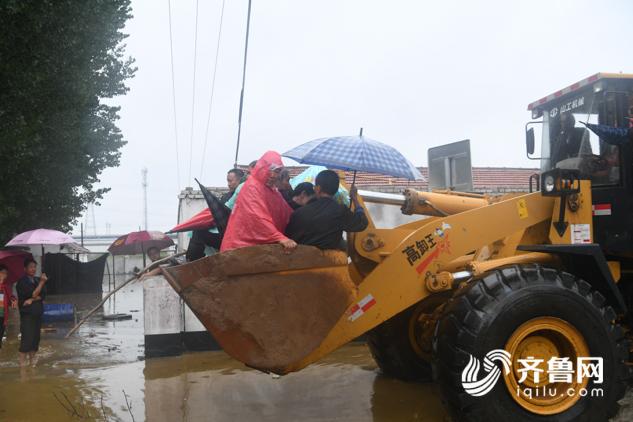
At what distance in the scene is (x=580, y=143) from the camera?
5758 millimetres

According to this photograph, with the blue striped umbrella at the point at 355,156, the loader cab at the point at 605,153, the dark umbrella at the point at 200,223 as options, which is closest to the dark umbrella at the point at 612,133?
the loader cab at the point at 605,153

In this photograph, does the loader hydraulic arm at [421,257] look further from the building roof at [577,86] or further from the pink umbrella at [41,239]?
the pink umbrella at [41,239]

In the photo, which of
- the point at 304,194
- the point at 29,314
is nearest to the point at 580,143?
the point at 304,194

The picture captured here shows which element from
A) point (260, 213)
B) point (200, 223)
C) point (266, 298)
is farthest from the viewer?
point (200, 223)

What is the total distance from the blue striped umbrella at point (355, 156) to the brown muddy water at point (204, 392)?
198 centimetres

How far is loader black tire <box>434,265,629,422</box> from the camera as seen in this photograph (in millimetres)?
4305

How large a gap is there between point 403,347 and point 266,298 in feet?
9.61

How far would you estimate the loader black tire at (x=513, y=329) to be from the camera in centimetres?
430

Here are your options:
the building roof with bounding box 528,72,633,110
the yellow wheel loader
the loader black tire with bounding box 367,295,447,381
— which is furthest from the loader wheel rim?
the building roof with bounding box 528,72,633,110

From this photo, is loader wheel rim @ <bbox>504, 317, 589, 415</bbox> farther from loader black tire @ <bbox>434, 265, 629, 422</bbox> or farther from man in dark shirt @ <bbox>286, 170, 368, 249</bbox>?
man in dark shirt @ <bbox>286, 170, 368, 249</bbox>

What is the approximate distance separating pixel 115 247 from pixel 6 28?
8715mm

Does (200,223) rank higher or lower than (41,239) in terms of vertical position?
higher

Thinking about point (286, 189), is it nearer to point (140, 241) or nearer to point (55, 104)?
point (55, 104)

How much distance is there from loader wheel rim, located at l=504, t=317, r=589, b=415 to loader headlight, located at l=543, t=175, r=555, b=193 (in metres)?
1.22
